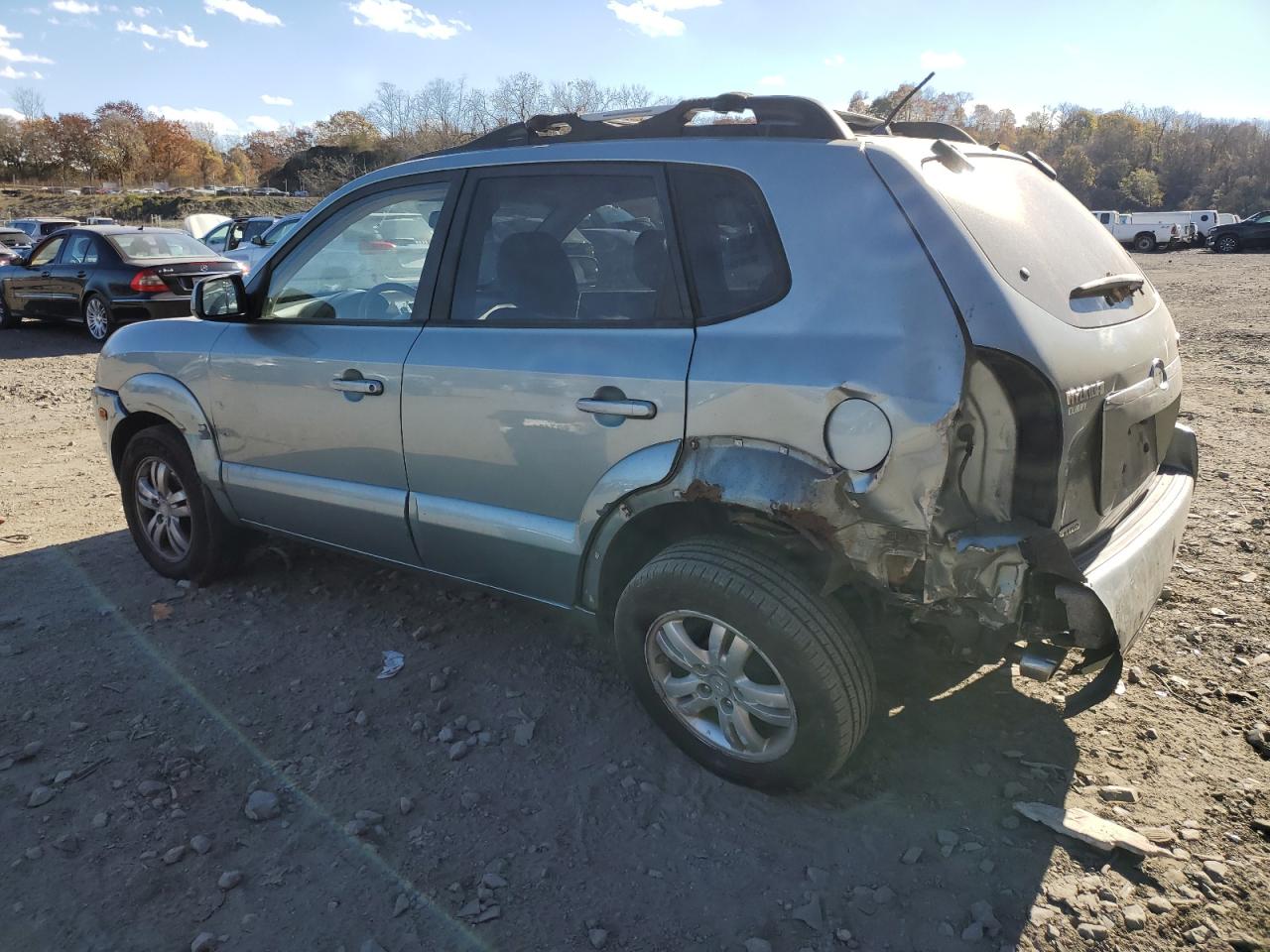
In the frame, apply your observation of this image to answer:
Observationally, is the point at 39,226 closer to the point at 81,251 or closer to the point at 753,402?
the point at 81,251

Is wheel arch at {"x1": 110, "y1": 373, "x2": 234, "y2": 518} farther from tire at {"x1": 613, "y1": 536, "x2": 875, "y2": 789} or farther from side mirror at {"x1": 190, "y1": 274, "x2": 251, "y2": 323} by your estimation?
tire at {"x1": 613, "y1": 536, "x2": 875, "y2": 789}

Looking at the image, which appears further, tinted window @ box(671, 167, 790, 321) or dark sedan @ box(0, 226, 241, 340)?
dark sedan @ box(0, 226, 241, 340)

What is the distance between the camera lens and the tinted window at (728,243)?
8.67ft

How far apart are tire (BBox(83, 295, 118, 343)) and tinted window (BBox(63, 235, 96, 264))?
551 mm

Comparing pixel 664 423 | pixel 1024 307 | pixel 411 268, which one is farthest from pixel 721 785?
pixel 411 268

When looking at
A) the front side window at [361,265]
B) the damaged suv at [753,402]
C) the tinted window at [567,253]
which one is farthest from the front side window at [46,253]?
the tinted window at [567,253]

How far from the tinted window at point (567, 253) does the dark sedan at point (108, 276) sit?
9.51m

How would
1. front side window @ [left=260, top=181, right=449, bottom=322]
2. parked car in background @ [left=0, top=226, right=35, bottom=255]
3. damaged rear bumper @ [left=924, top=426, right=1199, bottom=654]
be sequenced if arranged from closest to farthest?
1. damaged rear bumper @ [left=924, top=426, right=1199, bottom=654]
2. front side window @ [left=260, top=181, right=449, bottom=322]
3. parked car in background @ [left=0, top=226, right=35, bottom=255]

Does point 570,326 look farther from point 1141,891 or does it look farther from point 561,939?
point 1141,891

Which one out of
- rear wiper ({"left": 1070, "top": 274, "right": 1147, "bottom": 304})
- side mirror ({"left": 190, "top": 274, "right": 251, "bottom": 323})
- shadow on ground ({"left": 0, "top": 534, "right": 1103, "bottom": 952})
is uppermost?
rear wiper ({"left": 1070, "top": 274, "right": 1147, "bottom": 304})

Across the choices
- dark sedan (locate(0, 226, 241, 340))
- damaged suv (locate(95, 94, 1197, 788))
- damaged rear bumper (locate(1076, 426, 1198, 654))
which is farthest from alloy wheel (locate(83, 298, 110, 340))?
damaged rear bumper (locate(1076, 426, 1198, 654))

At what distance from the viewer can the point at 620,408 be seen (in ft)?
9.15

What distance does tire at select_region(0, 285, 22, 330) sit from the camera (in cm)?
1379

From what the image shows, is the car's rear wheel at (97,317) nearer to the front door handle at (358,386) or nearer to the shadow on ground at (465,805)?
the shadow on ground at (465,805)
